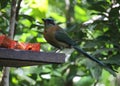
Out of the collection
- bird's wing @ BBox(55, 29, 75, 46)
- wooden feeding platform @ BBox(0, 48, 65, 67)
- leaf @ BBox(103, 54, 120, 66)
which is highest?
wooden feeding platform @ BBox(0, 48, 65, 67)

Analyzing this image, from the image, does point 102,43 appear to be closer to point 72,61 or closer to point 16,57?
point 72,61

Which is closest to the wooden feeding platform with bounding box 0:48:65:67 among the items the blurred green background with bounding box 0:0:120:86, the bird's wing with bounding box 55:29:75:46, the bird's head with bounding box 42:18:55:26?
A: the blurred green background with bounding box 0:0:120:86

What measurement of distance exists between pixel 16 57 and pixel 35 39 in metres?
1.94

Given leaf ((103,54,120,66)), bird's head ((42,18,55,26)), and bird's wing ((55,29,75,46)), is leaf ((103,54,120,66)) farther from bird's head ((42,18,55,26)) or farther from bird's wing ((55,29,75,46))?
bird's head ((42,18,55,26))

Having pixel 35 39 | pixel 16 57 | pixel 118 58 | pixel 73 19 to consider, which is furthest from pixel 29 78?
pixel 16 57

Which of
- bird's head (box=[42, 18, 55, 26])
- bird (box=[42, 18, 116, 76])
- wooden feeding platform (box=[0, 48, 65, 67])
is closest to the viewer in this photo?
wooden feeding platform (box=[0, 48, 65, 67])

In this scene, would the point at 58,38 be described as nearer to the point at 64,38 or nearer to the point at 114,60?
the point at 64,38

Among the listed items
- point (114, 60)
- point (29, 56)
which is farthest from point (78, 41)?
point (29, 56)

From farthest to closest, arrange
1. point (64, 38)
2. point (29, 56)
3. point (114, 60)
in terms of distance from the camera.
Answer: point (64, 38) → point (114, 60) → point (29, 56)

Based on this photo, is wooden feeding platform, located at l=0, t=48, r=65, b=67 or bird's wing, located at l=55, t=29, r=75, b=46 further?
bird's wing, located at l=55, t=29, r=75, b=46

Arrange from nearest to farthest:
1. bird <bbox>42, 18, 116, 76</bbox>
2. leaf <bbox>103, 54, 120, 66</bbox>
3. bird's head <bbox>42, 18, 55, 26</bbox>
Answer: leaf <bbox>103, 54, 120, 66</bbox> → bird <bbox>42, 18, 116, 76</bbox> → bird's head <bbox>42, 18, 55, 26</bbox>

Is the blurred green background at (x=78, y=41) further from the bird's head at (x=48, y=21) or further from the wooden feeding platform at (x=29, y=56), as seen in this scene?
the wooden feeding platform at (x=29, y=56)

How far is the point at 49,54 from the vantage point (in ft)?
9.48

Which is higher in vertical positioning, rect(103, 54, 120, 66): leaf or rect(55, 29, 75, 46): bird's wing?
rect(55, 29, 75, 46): bird's wing
